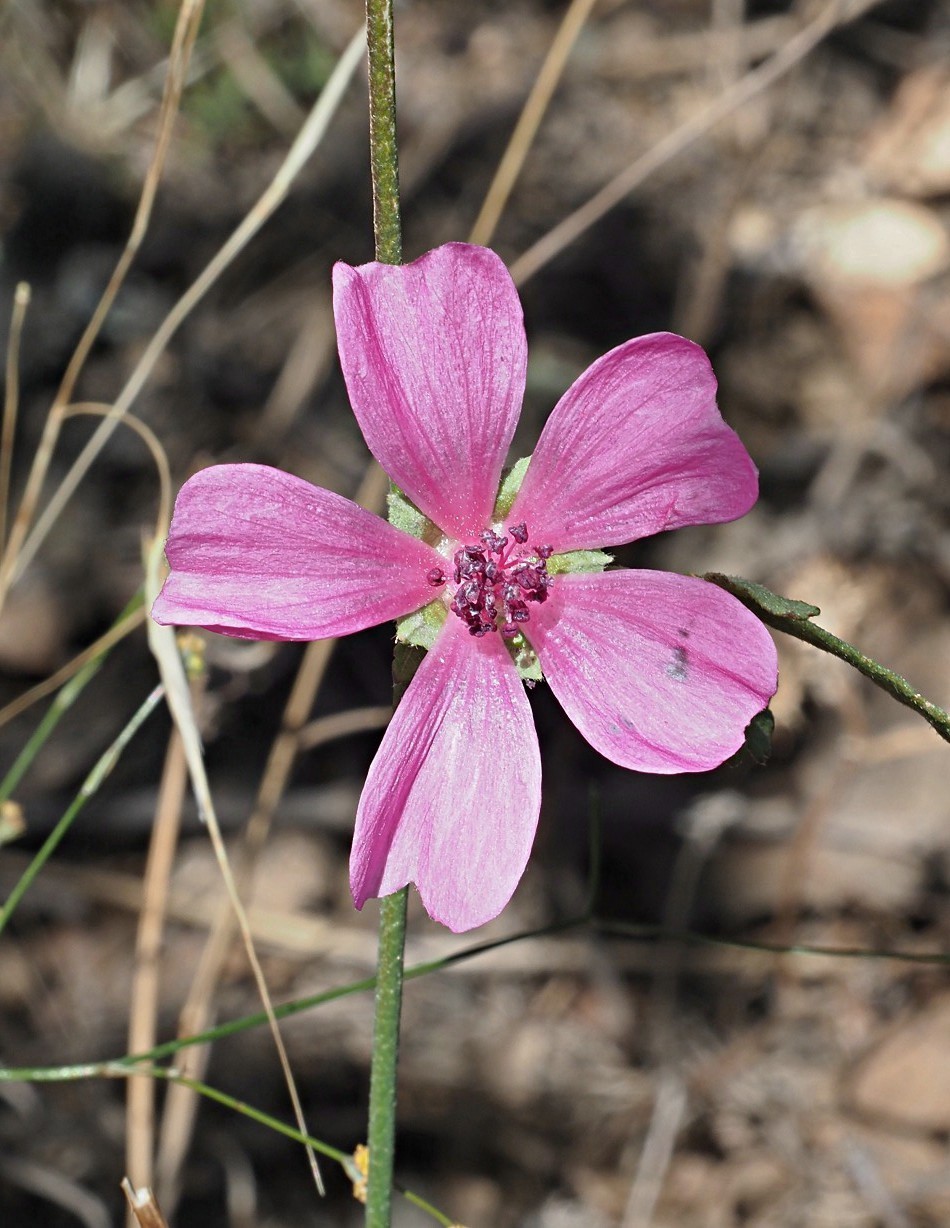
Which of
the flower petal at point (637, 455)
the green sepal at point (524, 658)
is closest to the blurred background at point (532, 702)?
the green sepal at point (524, 658)

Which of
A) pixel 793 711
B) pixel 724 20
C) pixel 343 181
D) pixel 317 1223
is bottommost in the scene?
pixel 317 1223

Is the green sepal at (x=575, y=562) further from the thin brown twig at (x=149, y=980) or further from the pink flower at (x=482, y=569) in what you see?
the thin brown twig at (x=149, y=980)

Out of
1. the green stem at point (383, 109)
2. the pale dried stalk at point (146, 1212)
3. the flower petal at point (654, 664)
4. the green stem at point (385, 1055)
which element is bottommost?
the pale dried stalk at point (146, 1212)

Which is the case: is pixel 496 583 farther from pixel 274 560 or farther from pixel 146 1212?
pixel 146 1212

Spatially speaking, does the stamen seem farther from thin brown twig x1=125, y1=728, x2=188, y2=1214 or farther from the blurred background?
the blurred background

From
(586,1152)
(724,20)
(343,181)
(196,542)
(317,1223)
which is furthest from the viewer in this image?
(724,20)

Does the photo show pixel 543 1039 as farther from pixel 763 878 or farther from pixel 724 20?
pixel 724 20

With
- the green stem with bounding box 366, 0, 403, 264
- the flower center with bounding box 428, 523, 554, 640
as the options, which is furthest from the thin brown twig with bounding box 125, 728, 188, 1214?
A: the green stem with bounding box 366, 0, 403, 264

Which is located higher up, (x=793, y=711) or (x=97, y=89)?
(x=97, y=89)

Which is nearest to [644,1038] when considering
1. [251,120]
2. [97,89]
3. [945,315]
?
[945,315]
